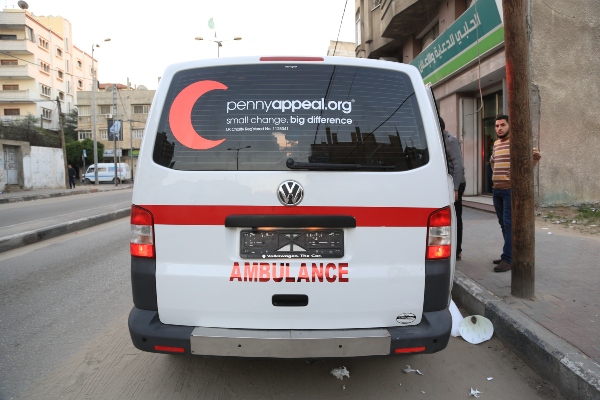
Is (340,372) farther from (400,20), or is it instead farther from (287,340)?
(400,20)

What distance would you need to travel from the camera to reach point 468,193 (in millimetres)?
13070

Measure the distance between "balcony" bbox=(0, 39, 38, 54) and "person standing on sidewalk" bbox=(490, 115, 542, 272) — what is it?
59264 millimetres

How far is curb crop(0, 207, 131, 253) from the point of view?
27.0 feet

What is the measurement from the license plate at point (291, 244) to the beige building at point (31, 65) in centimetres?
5286

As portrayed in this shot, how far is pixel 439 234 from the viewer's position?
2.60 meters

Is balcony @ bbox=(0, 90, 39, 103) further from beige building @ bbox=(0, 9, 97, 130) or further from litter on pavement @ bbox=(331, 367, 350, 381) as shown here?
litter on pavement @ bbox=(331, 367, 350, 381)

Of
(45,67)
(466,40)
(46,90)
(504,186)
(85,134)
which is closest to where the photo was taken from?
(504,186)

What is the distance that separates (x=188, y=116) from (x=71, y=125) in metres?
65.5

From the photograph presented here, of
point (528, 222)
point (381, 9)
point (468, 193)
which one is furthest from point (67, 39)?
point (528, 222)

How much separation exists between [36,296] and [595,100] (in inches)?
411

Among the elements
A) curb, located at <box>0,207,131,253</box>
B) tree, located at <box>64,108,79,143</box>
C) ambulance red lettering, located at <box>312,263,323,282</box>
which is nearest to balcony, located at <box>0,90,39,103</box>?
tree, located at <box>64,108,79,143</box>

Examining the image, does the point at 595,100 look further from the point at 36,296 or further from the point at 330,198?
the point at 36,296

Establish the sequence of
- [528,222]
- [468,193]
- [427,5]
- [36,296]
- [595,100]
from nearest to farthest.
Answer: [528,222] < [36,296] < [595,100] < [468,193] < [427,5]

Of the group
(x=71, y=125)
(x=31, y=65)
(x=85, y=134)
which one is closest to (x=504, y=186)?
(x=31, y=65)
